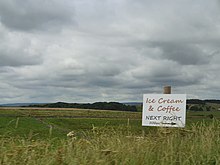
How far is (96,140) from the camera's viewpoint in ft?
18.2

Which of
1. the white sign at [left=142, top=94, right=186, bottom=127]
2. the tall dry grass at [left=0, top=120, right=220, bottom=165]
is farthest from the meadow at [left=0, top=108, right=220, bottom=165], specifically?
the white sign at [left=142, top=94, right=186, bottom=127]

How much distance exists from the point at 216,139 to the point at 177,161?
161 centimetres

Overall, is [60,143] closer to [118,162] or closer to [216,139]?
[118,162]

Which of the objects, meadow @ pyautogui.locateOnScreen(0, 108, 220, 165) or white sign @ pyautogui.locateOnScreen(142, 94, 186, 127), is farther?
white sign @ pyautogui.locateOnScreen(142, 94, 186, 127)

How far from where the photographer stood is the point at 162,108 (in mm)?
10305

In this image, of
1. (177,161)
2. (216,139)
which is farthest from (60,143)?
(216,139)

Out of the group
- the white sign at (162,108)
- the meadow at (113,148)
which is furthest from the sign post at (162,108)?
the meadow at (113,148)

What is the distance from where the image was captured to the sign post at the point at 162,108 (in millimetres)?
9883

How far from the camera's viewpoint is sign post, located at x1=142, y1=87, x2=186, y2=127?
9883 mm

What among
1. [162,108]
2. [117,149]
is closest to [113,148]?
[117,149]

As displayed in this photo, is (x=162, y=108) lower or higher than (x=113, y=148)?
higher

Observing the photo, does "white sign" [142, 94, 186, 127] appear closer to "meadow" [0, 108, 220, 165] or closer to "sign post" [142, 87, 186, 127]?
"sign post" [142, 87, 186, 127]

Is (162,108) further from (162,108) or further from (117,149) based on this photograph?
(117,149)

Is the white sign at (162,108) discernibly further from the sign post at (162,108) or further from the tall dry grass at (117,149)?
the tall dry grass at (117,149)
